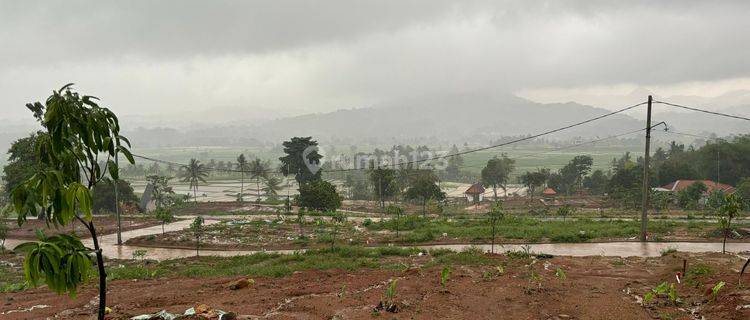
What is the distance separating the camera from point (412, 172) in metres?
80.7

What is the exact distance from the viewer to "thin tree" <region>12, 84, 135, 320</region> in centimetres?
415

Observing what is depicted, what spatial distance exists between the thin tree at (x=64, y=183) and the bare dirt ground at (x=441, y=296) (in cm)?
443

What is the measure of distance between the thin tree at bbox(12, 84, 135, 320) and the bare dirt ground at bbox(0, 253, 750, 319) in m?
4.43

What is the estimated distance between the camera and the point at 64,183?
4809 mm

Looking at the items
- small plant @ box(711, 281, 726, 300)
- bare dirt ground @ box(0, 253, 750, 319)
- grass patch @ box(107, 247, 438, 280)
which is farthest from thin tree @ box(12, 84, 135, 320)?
small plant @ box(711, 281, 726, 300)

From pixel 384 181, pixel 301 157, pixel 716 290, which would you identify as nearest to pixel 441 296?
pixel 716 290

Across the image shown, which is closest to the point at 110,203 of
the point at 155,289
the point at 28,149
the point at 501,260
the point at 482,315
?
the point at 28,149

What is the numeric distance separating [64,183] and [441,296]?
7.41 metres

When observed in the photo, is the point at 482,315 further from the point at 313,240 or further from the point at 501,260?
the point at 313,240

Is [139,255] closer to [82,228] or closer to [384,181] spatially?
[82,228]

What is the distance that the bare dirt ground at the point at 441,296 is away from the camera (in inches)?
342

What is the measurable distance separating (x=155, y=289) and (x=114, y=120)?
28.0 feet

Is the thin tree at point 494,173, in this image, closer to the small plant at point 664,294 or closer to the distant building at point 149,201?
the distant building at point 149,201

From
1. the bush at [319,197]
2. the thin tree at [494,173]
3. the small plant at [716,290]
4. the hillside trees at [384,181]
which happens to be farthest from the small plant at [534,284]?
the thin tree at [494,173]
